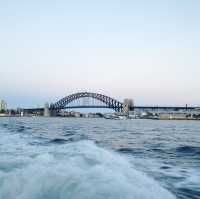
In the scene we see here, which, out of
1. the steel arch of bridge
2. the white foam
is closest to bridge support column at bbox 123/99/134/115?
the steel arch of bridge

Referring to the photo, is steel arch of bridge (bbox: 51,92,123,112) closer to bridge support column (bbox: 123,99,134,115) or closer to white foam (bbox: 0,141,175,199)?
bridge support column (bbox: 123,99,134,115)

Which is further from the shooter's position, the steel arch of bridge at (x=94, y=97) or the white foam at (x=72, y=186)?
the steel arch of bridge at (x=94, y=97)

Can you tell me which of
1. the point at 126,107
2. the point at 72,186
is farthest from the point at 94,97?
the point at 72,186

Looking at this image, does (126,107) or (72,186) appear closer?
(72,186)

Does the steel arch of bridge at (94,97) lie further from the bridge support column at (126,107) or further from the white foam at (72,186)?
the white foam at (72,186)

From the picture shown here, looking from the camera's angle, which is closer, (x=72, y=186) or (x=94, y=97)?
(x=72, y=186)

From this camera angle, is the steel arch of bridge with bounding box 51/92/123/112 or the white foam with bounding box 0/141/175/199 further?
the steel arch of bridge with bounding box 51/92/123/112

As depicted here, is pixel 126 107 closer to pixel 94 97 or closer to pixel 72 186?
pixel 94 97

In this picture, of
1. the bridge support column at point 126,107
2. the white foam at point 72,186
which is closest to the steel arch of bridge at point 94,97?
the bridge support column at point 126,107

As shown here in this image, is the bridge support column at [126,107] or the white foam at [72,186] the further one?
the bridge support column at [126,107]

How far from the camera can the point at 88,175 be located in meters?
8.56

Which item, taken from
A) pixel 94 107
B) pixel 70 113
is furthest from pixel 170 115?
pixel 70 113

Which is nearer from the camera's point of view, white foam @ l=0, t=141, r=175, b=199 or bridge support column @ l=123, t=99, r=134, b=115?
white foam @ l=0, t=141, r=175, b=199

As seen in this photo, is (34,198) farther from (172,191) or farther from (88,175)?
(172,191)
